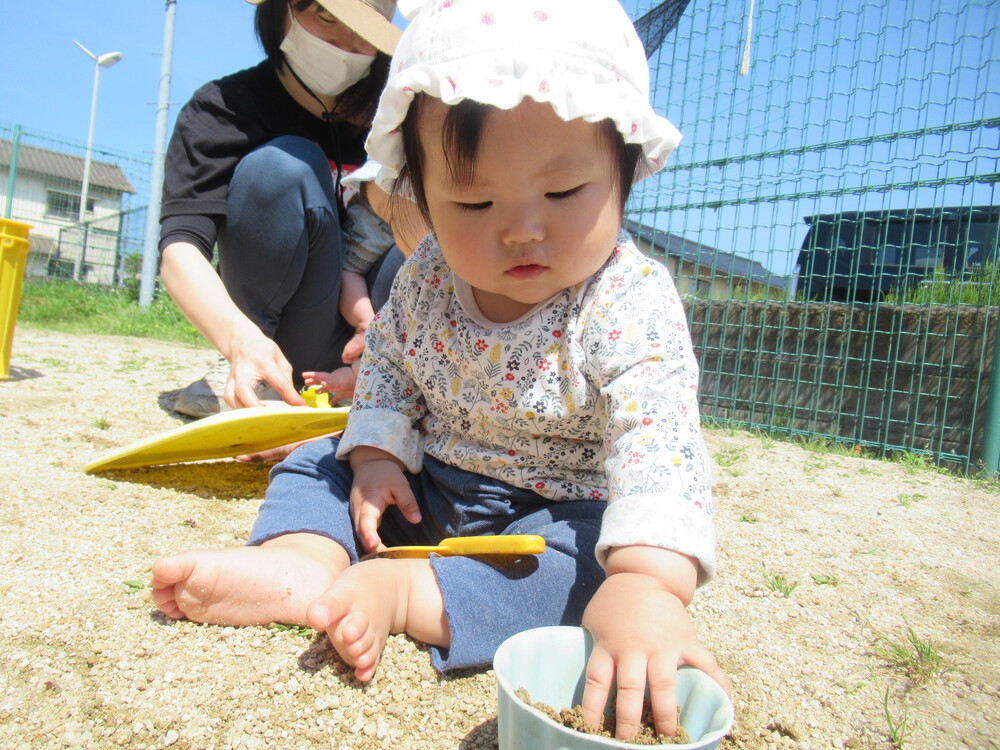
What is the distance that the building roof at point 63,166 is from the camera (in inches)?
387

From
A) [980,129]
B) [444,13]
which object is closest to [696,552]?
[444,13]

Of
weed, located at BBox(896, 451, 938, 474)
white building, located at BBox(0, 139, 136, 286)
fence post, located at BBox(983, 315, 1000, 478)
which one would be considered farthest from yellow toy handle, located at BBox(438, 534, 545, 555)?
white building, located at BBox(0, 139, 136, 286)

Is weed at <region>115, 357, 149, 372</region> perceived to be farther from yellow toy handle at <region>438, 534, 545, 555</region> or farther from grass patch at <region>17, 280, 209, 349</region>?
yellow toy handle at <region>438, 534, 545, 555</region>

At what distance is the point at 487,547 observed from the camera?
1002 mm

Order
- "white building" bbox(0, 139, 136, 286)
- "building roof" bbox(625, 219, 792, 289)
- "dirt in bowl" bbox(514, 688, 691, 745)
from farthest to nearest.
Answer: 1. "white building" bbox(0, 139, 136, 286)
2. "building roof" bbox(625, 219, 792, 289)
3. "dirt in bowl" bbox(514, 688, 691, 745)

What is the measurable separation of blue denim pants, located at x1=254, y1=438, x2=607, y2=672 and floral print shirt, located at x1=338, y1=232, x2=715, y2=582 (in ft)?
0.13

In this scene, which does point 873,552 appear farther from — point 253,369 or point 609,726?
point 253,369

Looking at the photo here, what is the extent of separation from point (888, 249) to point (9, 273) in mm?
3753

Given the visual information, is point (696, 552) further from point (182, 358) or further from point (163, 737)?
point (182, 358)

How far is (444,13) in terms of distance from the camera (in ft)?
3.21

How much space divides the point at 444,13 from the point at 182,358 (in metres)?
3.44

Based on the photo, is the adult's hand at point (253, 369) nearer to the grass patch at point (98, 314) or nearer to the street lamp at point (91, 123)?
the grass patch at point (98, 314)

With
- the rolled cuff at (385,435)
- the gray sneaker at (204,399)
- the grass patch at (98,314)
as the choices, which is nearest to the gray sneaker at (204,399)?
the gray sneaker at (204,399)

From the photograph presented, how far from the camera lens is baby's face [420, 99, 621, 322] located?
0.93 metres
